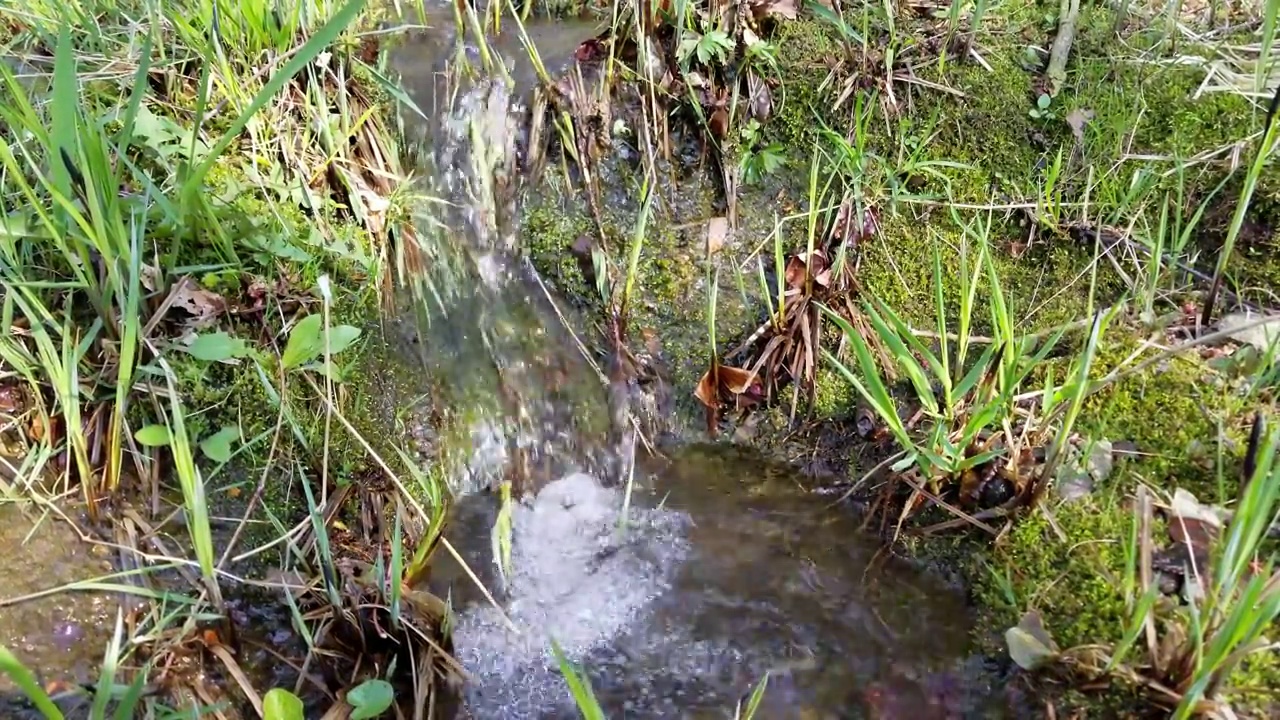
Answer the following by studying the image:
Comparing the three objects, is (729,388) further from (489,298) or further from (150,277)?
(150,277)

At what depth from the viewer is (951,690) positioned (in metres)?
1.86

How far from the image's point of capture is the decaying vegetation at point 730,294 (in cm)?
176

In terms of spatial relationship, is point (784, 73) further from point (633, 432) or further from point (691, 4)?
point (633, 432)

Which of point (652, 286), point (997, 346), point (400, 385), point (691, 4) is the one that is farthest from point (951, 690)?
point (691, 4)

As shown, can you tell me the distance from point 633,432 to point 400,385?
0.75 m

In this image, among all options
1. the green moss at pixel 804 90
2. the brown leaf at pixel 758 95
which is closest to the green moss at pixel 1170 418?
the green moss at pixel 804 90

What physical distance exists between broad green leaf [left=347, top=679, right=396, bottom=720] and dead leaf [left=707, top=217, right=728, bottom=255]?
5.42 feet

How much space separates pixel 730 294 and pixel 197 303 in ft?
5.25

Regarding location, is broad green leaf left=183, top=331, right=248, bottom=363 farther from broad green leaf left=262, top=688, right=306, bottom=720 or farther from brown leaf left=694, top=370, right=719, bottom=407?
brown leaf left=694, top=370, right=719, bottom=407

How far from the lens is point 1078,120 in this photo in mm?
2410

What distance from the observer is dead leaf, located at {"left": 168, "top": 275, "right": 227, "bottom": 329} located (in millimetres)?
2094

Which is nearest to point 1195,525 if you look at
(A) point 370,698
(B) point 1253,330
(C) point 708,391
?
(B) point 1253,330

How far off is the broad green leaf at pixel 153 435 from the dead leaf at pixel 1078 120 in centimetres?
275

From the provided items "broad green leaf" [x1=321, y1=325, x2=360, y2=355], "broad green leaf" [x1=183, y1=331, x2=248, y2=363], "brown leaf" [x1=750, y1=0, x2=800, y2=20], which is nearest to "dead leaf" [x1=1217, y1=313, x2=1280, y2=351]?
"brown leaf" [x1=750, y1=0, x2=800, y2=20]
